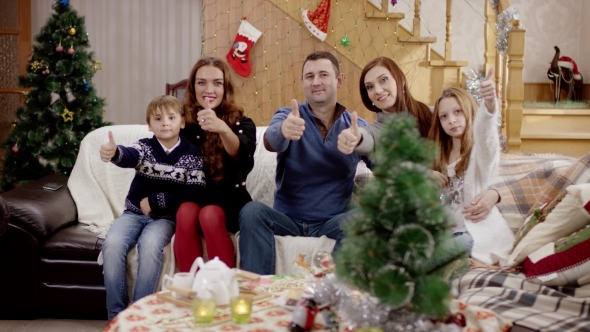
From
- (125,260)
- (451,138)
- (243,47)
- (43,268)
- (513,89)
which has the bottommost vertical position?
(43,268)

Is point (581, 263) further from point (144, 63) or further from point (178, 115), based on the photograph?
point (144, 63)

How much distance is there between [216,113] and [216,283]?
1.26 meters

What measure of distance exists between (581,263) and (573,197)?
0.25m

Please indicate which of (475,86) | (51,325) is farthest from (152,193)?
(475,86)

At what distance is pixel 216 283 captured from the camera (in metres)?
1.60

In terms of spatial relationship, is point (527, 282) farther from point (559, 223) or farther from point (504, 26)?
point (504, 26)

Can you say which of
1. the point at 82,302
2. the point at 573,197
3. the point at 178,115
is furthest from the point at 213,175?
the point at 573,197

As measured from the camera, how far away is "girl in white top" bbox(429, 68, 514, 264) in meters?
2.37

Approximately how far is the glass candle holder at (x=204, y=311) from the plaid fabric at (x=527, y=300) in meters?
0.82

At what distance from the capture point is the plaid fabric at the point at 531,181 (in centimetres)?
243

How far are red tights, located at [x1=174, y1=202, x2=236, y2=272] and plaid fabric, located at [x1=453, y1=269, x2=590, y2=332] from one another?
2.95 feet

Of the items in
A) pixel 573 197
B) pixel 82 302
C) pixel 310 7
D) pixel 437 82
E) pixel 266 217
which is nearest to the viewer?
pixel 573 197

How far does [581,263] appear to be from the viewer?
1.96 meters

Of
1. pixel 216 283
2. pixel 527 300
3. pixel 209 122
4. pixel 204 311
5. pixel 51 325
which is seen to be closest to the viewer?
pixel 204 311
